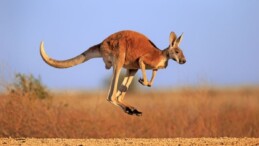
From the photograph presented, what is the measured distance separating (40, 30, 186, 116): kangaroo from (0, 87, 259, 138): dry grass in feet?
13.5

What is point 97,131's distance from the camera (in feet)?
58.4

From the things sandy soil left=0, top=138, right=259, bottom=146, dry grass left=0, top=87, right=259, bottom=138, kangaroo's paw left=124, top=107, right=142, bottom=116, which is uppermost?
kangaroo's paw left=124, top=107, right=142, bottom=116

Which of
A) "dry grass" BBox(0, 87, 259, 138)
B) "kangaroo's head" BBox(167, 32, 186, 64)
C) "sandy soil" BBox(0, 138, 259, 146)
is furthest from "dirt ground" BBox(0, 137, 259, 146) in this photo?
"dry grass" BBox(0, 87, 259, 138)

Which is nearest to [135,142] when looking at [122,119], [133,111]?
[133,111]

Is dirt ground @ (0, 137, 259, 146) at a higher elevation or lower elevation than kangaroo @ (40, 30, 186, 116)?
lower

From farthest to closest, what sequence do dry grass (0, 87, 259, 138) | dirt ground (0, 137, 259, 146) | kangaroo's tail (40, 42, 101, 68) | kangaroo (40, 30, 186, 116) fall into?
dry grass (0, 87, 259, 138), kangaroo's tail (40, 42, 101, 68), kangaroo (40, 30, 186, 116), dirt ground (0, 137, 259, 146)

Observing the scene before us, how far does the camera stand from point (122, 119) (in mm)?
18734

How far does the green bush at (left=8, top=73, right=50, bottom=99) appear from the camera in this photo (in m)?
17.3

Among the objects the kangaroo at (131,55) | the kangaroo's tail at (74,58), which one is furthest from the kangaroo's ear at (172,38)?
the kangaroo's tail at (74,58)

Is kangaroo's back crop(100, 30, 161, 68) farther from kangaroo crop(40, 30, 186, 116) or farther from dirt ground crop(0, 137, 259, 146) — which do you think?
dirt ground crop(0, 137, 259, 146)

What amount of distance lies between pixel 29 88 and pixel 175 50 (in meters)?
7.08

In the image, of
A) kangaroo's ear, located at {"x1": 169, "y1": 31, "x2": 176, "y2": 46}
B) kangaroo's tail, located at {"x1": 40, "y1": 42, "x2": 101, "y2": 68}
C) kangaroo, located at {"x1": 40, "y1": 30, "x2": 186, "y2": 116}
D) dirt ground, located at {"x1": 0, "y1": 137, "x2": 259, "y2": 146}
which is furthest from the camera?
kangaroo's tail, located at {"x1": 40, "y1": 42, "x2": 101, "y2": 68}

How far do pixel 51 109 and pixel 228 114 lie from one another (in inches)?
222

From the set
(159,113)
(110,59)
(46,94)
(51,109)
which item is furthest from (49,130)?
(110,59)
